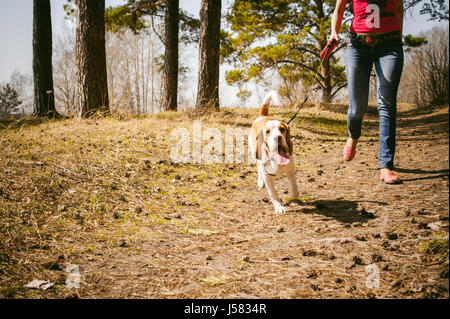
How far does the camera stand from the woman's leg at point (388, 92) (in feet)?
8.91

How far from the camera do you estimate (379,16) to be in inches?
108

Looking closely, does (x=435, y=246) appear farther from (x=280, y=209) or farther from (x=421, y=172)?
(x=421, y=172)

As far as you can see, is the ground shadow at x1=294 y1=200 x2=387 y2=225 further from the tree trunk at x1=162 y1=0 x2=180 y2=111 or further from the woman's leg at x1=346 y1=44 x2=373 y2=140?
the tree trunk at x1=162 y1=0 x2=180 y2=111

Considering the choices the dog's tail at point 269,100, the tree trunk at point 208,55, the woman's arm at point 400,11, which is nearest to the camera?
the woman's arm at point 400,11

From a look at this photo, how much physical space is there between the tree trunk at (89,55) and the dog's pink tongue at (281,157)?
4742 mm

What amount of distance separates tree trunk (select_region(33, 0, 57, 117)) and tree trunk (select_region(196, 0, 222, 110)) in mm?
4048

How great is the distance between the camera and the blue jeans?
273cm

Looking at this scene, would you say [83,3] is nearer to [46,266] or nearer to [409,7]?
[46,266]

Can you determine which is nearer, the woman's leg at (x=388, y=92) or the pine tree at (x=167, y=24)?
the woman's leg at (x=388, y=92)

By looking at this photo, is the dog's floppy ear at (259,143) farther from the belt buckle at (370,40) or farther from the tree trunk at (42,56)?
the tree trunk at (42,56)

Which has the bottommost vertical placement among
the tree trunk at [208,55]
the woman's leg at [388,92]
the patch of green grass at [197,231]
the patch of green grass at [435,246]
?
the patch of green grass at [197,231]

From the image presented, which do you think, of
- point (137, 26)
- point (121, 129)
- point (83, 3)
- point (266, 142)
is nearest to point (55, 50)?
point (137, 26)

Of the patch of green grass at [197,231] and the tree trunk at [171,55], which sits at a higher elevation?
the tree trunk at [171,55]

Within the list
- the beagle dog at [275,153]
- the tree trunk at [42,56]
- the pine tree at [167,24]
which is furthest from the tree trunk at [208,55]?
the beagle dog at [275,153]
